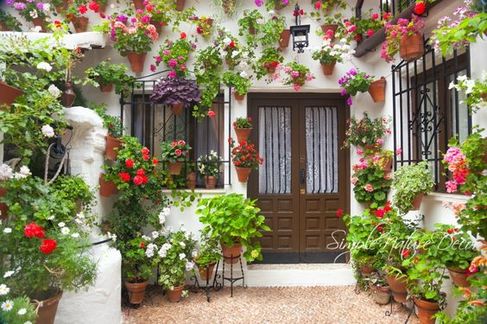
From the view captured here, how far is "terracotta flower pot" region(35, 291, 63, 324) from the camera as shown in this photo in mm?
2389

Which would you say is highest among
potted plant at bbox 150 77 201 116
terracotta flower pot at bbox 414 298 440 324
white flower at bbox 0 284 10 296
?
potted plant at bbox 150 77 201 116

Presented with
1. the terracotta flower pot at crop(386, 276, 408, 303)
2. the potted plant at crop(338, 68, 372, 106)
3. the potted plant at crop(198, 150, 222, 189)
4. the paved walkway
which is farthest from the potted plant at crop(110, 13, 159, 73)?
the terracotta flower pot at crop(386, 276, 408, 303)

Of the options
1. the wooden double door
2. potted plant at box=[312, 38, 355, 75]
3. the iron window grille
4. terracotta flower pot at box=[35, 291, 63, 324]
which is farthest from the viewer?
the wooden double door

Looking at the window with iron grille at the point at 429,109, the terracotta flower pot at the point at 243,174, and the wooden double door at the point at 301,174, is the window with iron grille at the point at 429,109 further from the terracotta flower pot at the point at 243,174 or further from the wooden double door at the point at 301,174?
the terracotta flower pot at the point at 243,174

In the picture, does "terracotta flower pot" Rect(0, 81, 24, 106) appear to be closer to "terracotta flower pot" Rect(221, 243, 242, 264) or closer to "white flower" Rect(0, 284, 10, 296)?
"white flower" Rect(0, 284, 10, 296)

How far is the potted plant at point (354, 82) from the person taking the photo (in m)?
4.53

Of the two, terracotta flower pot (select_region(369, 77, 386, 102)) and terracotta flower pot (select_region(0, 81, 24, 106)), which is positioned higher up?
terracotta flower pot (select_region(369, 77, 386, 102))

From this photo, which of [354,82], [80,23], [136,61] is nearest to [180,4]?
[136,61]

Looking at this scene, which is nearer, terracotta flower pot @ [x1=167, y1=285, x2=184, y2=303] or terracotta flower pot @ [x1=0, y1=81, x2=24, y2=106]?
terracotta flower pot @ [x1=0, y1=81, x2=24, y2=106]

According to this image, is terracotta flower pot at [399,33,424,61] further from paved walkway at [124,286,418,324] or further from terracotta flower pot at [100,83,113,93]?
terracotta flower pot at [100,83,113,93]

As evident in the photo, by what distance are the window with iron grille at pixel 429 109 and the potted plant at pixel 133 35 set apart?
3114 millimetres

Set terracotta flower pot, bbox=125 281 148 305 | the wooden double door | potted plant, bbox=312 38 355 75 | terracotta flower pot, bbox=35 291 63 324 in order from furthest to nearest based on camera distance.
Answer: the wooden double door < potted plant, bbox=312 38 355 75 < terracotta flower pot, bbox=125 281 148 305 < terracotta flower pot, bbox=35 291 63 324

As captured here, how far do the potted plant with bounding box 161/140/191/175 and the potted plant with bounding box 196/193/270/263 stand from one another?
0.56 metres

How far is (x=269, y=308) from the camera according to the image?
3910mm
